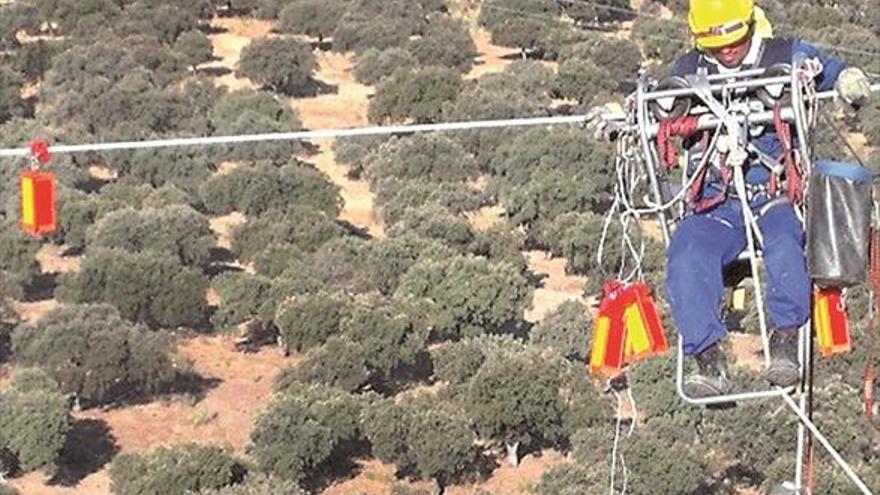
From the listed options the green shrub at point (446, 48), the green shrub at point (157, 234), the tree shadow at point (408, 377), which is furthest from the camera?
the green shrub at point (446, 48)

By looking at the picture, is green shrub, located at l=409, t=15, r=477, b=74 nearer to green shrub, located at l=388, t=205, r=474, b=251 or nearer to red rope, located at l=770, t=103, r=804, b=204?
green shrub, located at l=388, t=205, r=474, b=251

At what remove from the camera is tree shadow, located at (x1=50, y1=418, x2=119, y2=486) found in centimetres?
2478

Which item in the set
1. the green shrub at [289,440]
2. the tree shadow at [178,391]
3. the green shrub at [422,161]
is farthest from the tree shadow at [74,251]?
the green shrub at [289,440]

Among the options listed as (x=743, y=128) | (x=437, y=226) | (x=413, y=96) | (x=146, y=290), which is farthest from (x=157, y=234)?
(x=743, y=128)

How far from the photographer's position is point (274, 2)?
54531 mm

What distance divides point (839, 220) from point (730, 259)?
2.49 ft

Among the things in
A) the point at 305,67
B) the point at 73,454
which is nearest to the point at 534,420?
the point at 73,454

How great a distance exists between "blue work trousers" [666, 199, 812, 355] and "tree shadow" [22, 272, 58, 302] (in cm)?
2607

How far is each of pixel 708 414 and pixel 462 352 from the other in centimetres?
456

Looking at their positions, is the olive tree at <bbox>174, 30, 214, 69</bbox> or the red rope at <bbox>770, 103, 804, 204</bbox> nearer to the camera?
the red rope at <bbox>770, 103, 804, 204</bbox>

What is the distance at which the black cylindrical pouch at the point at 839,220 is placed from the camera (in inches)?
238

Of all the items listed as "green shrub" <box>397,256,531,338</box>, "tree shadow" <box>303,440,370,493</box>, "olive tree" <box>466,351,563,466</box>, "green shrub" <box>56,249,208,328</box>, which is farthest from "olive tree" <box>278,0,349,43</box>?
"tree shadow" <box>303,440,370,493</box>

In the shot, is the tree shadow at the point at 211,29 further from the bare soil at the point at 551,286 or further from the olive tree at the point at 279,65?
the bare soil at the point at 551,286

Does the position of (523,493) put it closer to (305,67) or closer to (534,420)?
(534,420)
